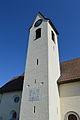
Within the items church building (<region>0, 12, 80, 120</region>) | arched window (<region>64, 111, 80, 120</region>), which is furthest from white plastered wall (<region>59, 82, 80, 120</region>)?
arched window (<region>64, 111, 80, 120</region>)

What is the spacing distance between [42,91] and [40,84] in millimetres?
764

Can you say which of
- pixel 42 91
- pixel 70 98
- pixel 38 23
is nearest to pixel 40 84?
pixel 42 91

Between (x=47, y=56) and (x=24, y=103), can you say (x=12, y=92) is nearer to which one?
(x=24, y=103)

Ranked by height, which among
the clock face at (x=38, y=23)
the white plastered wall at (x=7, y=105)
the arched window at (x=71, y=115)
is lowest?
the arched window at (x=71, y=115)

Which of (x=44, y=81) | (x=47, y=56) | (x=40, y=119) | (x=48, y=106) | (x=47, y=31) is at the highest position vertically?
(x=47, y=31)

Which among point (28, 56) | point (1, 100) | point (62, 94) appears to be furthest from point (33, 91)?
point (1, 100)

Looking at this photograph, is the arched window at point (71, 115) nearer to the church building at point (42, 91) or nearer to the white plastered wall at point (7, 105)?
the church building at point (42, 91)

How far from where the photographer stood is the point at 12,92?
567 inches

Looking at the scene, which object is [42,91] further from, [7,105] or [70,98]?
[7,105]

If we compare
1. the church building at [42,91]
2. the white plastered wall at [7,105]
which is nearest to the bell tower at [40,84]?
the church building at [42,91]

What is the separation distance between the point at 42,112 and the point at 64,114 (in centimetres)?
296

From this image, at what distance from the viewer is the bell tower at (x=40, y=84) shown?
908 centimetres

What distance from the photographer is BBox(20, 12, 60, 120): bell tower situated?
908cm

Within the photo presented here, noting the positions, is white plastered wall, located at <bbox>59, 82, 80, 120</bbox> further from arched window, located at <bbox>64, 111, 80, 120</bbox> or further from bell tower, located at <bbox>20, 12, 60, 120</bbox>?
bell tower, located at <bbox>20, 12, 60, 120</bbox>
